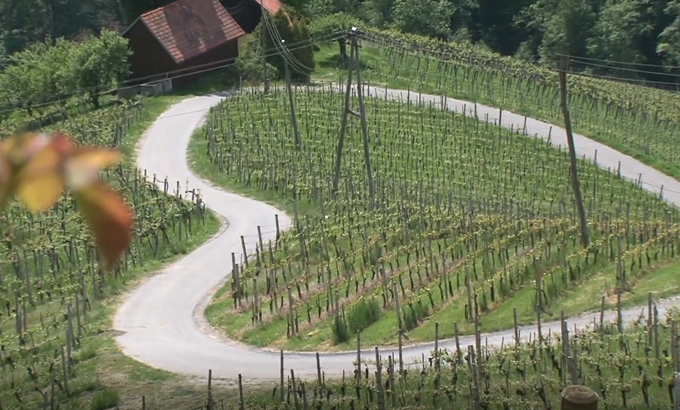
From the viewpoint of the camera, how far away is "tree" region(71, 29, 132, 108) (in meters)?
40.7

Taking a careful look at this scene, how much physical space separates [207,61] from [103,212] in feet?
145

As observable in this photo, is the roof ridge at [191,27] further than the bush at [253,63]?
Yes

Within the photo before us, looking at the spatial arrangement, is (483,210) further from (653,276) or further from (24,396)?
(24,396)

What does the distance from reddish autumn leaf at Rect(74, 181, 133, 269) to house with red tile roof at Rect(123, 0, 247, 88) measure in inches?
1664

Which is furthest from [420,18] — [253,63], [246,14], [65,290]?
[65,290]

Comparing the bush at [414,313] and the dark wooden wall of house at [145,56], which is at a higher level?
the dark wooden wall of house at [145,56]

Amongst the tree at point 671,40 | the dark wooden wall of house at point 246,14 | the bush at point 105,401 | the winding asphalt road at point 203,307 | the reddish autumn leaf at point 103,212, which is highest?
the reddish autumn leaf at point 103,212

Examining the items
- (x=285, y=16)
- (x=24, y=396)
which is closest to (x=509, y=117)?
(x=285, y=16)

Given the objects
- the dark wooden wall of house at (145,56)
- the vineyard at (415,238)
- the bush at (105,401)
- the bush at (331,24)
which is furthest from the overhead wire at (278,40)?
the bush at (105,401)

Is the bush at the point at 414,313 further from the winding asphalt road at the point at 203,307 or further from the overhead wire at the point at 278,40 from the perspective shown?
the overhead wire at the point at 278,40

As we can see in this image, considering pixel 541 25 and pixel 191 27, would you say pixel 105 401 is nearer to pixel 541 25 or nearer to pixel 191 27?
pixel 191 27

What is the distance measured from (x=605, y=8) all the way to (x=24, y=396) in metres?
51.6

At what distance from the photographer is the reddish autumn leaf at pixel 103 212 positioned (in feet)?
4.66

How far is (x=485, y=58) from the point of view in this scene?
169 ft
